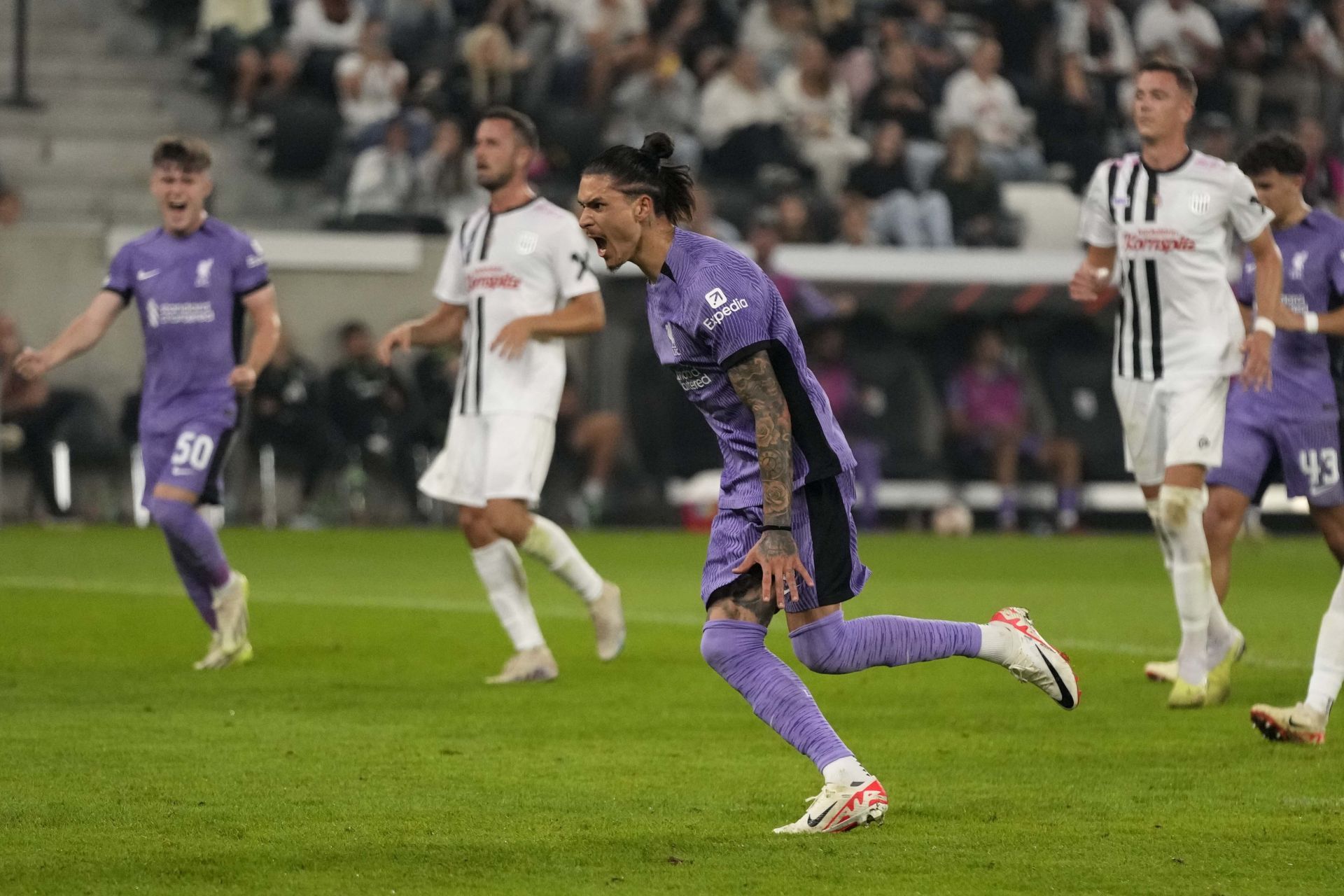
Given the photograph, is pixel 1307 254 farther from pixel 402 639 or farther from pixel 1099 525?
pixel 1099 525

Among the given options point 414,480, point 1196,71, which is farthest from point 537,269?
point 1196,71

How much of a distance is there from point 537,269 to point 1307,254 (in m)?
3.39

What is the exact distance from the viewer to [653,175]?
5812 mm

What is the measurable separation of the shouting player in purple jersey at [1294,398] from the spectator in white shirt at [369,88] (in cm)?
1381

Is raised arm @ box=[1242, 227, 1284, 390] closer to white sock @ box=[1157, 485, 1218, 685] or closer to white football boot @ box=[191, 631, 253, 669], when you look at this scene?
white sock @ box=[1157, 485, 1218, 685]

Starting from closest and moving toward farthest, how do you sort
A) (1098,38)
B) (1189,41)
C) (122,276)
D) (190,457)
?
1. (190,457)
2. (122,276)
3. (1098,38)
4. (1189,41)

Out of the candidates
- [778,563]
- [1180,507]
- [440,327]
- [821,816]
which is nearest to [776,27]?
[440,327]

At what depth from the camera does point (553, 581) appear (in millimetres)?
15352

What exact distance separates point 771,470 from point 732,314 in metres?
0.43

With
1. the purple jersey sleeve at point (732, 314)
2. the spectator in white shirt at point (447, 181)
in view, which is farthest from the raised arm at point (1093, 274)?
the spectator in white shirt at point (447, 181)

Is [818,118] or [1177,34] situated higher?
[1177,34]

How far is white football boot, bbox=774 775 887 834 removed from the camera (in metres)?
5.59

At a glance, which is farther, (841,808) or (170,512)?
(170,512)

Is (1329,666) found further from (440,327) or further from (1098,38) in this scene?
(1098,38)
